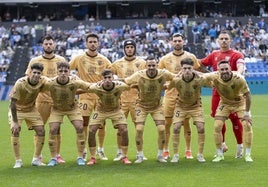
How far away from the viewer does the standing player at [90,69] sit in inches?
490

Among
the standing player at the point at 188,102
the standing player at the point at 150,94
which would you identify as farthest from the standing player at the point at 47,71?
the standing player at the point at 188,102

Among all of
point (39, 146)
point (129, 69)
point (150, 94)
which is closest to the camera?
point (39, 146)

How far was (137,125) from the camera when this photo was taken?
38.7 ft

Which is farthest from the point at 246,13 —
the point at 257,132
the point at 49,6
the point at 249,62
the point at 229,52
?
the point at 229,52

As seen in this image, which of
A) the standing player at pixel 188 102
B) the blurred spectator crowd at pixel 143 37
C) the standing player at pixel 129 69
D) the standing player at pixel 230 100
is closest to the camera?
the standing player at pixel 230 100

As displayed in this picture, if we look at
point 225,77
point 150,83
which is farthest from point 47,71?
point 225,77

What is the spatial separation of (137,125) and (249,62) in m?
27.7

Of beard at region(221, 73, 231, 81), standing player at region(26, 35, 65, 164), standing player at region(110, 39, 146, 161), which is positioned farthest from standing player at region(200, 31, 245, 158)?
standing player at region(26, 35, 65, 164)

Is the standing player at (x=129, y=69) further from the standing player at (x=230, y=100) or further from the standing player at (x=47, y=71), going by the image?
the standing player at (x=230, y=100)

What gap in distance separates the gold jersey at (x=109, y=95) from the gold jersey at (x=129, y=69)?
26.3 inches

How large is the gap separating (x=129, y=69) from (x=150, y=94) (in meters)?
0.99

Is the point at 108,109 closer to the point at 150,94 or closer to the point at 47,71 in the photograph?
the point at 150,94

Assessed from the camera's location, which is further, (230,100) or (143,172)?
(230,100)

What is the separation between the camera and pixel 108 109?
1184 centimetres
